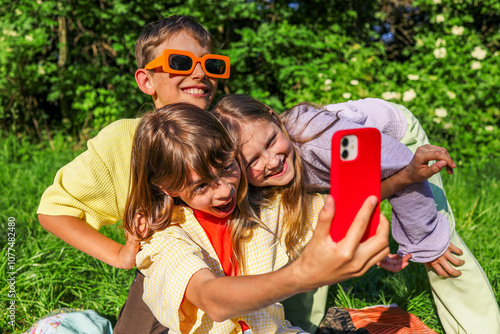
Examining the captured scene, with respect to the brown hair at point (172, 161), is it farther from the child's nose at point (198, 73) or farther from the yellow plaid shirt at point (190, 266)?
the child's nose at point (198, 73)

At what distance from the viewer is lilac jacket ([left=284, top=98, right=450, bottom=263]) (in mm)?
1913

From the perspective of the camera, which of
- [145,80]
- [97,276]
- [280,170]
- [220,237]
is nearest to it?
[220,237]

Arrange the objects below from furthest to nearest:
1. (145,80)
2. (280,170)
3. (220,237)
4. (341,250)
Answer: (145,80)
(280,170)
(220,237)
(341,250)

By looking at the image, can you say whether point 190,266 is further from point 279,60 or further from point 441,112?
point 279,60

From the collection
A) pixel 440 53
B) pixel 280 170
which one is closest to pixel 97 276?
pixel 280 170

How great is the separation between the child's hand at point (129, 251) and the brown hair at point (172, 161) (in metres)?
Answer: 0.04

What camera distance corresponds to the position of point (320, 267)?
979mm

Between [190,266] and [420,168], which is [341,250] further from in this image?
[420,168]

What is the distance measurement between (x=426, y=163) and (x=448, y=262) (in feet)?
2.08

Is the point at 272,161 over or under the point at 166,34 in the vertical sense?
under

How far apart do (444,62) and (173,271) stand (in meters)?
4.68

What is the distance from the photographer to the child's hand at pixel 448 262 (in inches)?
84.4

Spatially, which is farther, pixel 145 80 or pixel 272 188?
pixel 145 80

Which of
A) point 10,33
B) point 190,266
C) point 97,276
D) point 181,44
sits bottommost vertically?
point 97,276
